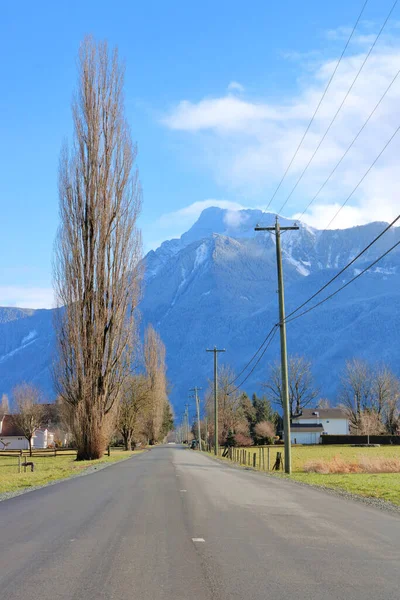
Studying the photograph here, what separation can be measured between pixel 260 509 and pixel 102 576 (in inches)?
260

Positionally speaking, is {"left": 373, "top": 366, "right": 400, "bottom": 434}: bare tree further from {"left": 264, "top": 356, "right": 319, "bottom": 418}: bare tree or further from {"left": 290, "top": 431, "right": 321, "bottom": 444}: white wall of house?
{"left": 290, "top": 431, "right": 321, "bottom": 444}: white wall of house

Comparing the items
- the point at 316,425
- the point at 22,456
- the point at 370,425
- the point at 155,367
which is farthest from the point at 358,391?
the point at 22,456

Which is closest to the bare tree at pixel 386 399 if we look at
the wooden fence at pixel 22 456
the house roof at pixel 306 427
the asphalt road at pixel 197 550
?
the house roof at pixel 306 427

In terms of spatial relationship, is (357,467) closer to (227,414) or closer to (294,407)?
(227,414)

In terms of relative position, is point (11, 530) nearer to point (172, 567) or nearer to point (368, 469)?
point (172, 567)

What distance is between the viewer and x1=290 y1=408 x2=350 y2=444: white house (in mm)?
120000

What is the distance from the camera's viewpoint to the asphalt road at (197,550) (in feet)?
19.5

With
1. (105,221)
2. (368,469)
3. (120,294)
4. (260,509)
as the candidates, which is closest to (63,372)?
(120,294)

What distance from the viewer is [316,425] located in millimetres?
124188

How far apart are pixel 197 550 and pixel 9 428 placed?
332ft

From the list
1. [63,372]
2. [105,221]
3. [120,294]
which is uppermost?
[105,221]

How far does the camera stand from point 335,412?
136625 millimetres

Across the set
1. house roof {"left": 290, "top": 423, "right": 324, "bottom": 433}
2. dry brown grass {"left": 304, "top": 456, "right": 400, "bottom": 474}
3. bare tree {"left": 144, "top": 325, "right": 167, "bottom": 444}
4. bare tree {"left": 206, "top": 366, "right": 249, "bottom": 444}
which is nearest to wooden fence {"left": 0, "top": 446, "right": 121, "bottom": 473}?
dry brown grass {"left": 304, "top": 456, "right": 400, "bottom": 474}

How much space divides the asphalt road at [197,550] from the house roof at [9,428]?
3633 inches
